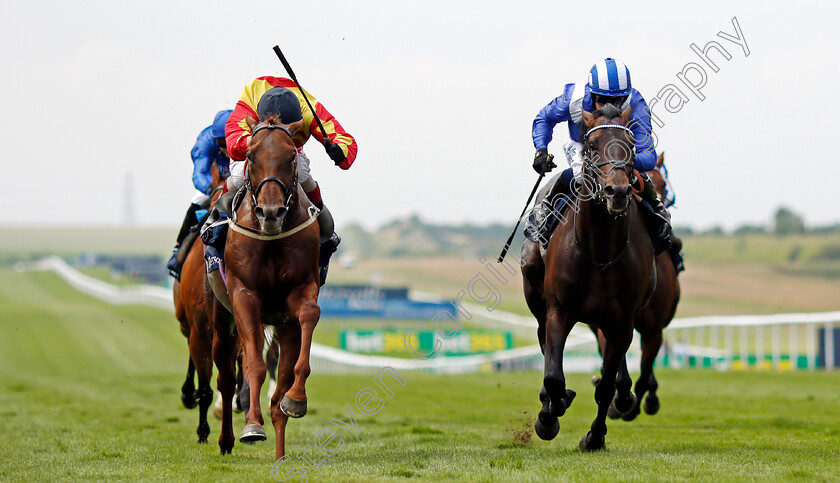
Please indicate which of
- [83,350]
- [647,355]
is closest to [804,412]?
[647,355]

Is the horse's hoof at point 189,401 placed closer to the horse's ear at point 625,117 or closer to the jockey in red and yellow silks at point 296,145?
the jockey in red and yellow silks at point 296,145

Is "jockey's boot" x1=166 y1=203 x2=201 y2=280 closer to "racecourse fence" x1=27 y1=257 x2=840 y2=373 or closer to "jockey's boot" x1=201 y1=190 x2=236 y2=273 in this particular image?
"jockey's boot" x1=201 y1=190 x2=236 y2=273

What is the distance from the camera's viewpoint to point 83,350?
124 feet

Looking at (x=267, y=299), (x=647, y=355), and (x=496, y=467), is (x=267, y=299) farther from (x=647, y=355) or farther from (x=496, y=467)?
(x=647, y=355)

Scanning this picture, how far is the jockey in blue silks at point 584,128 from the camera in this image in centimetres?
750

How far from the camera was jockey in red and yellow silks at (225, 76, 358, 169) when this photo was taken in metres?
7.62

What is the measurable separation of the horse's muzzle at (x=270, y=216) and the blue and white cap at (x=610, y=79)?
251 cm

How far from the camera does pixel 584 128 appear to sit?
26.5ft

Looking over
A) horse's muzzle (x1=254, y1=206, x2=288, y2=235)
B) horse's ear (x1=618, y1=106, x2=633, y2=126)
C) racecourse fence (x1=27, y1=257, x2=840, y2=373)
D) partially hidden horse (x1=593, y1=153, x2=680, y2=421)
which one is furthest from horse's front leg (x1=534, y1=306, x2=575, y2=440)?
racecourse fence (x1=27, y1=257, x2=840, y2=373)

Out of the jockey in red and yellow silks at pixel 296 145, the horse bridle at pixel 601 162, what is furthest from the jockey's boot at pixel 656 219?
the jockey in red and yellow silks at pixel 296 145

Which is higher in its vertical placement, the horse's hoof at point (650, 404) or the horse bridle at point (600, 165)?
the horse bridle at point (600, 165)

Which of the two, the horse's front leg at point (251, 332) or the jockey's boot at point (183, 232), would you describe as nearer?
the horse's front leg at point (251, 332)

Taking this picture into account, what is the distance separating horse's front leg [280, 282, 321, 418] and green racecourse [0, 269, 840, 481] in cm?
44

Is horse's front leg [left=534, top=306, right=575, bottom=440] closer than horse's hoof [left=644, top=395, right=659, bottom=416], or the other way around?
horse's front leg [left=534, top=306, right=575, bottom=440]
